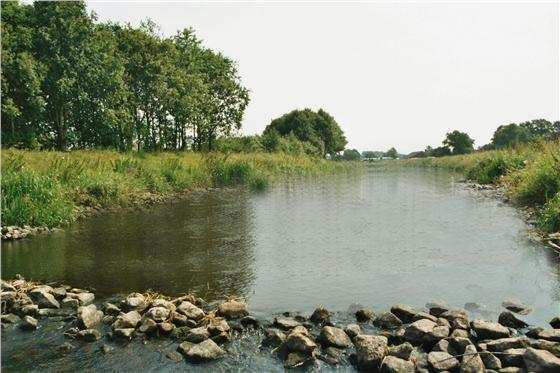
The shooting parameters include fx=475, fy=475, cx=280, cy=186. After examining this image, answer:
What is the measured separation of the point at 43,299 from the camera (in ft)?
32.6

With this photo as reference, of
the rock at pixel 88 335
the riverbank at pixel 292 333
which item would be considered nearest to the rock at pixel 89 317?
the riverbank at pixel 292 333

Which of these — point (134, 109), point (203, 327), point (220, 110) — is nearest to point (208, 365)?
point (203, 327)

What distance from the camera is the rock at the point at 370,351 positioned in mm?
7191

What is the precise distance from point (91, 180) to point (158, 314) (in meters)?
16.9

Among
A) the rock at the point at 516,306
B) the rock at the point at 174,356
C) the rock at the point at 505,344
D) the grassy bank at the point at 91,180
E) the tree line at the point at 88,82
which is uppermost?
the tree line at the point at 88,82

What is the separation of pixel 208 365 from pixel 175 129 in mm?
51889

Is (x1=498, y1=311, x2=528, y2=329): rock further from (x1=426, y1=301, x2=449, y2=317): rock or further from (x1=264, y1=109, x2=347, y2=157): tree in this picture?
(x1=264, y1=109, x2=347, y2=157): tree

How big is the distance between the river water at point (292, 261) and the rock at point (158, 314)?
0.88m

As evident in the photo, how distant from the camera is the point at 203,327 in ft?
27.7

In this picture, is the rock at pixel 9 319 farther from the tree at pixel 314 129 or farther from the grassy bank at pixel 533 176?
the tree at pixel 314 129

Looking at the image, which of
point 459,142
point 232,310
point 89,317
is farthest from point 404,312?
point 459,142

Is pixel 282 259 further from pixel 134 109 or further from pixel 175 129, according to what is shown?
pixel 175 129

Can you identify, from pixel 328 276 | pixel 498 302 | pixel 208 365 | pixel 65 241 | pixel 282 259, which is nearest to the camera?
pixel 208 365

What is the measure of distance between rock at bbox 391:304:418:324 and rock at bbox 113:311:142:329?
4871 mm
